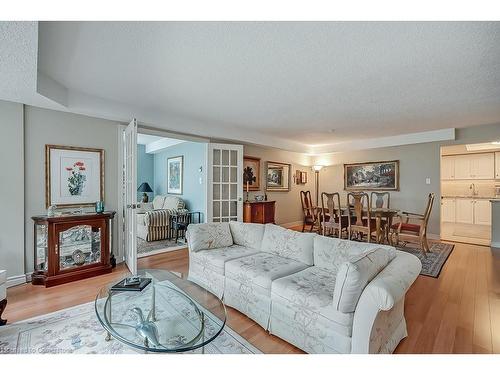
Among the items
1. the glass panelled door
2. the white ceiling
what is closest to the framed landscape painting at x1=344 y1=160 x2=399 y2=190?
the white ceiling

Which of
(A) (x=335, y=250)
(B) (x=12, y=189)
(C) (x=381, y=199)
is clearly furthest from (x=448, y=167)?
(B) (x=12, y=189)

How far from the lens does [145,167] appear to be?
25.2 ft

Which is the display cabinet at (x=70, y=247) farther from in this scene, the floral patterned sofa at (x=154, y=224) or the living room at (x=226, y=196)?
the floral patterned sofa at (x=154, y=224)

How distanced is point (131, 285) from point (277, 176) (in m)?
4.95

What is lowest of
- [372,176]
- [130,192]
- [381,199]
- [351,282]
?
[351,282]

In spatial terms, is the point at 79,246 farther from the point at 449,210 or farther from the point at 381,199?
the point at 449,210

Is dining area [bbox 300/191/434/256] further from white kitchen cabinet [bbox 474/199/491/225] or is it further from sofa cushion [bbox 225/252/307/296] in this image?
white kitchen cabinet [bbox 474/199/491/225]

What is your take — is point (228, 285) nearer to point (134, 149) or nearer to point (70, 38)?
point (134, 149)

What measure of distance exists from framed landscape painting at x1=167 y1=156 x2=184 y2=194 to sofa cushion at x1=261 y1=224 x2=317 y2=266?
409 centimetres

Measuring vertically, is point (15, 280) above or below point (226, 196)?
below

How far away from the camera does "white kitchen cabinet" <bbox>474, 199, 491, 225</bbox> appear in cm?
646

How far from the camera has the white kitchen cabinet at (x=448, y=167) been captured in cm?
712

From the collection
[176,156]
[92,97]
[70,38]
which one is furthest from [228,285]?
[176,156]

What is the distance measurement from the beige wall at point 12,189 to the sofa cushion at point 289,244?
2.90 metres
